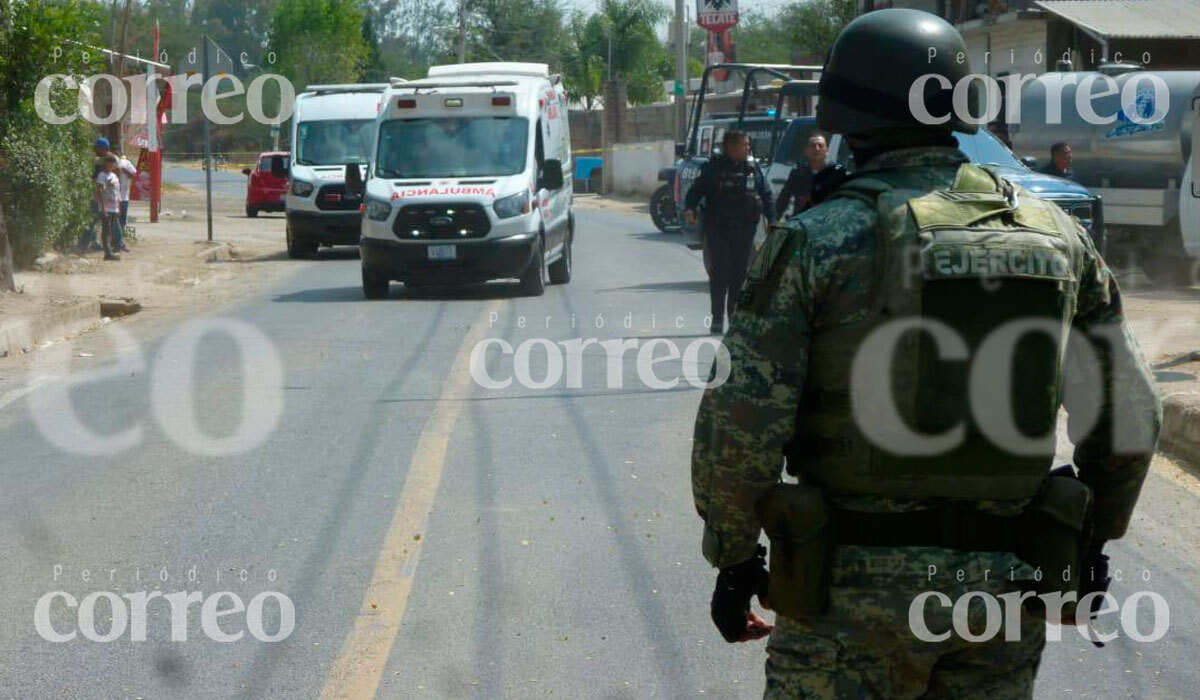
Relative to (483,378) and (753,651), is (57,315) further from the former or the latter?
(753,651)

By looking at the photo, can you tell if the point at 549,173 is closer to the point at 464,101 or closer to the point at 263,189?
the point at 464,101

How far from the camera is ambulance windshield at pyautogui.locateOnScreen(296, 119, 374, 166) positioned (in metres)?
25.1

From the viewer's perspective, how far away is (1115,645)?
513cm

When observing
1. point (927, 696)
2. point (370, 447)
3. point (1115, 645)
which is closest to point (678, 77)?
point (370, 447)

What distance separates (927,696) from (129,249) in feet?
74.7

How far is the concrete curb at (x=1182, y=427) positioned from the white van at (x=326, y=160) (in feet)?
54.8

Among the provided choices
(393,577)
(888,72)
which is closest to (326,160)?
(393,577)

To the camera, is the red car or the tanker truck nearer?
the tanker truck

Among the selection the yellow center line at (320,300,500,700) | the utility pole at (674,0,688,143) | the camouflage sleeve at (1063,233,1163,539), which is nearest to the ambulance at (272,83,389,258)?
the utility pole at (674,0,688,143)

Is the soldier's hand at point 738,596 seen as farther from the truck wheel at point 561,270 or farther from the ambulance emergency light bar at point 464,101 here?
the truck wheel at point 561,270

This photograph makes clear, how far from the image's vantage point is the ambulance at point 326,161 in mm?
23547

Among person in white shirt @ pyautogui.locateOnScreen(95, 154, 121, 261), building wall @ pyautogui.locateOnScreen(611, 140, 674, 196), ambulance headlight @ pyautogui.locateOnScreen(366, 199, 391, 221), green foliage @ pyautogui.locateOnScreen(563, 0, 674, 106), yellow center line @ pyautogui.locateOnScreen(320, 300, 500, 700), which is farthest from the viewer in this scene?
green foliage @ pyautogui.locateOnScreen(563, 0, 674, 106)

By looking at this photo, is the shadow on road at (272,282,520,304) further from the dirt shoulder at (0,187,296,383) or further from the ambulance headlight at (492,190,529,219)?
the ambulance headlight at (492,190,529,219)

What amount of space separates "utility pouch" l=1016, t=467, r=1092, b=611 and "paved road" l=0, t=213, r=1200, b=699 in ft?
6.82
